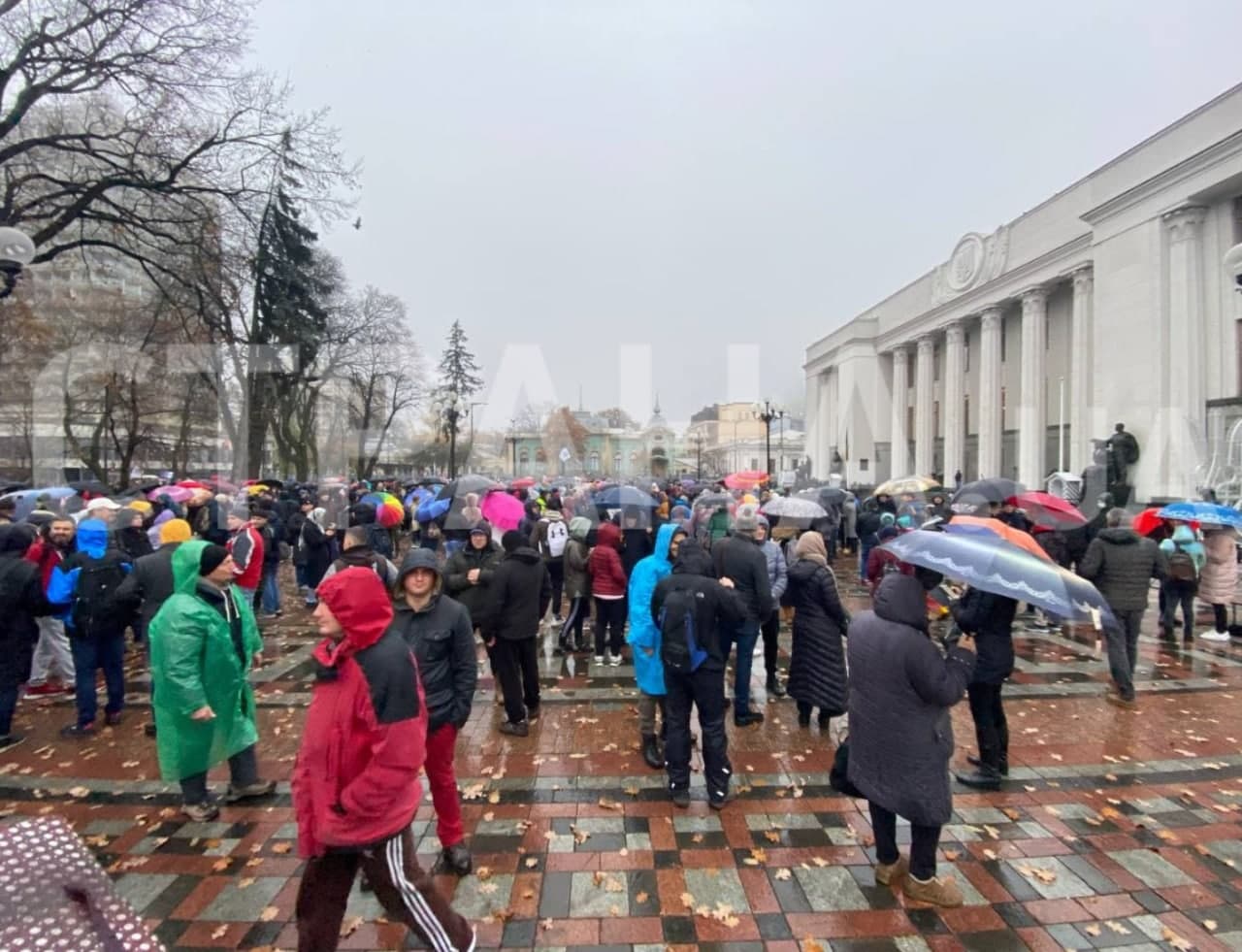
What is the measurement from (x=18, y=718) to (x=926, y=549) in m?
7.66

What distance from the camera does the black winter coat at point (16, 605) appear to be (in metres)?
4.88

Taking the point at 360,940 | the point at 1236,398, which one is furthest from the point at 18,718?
the point at 1236,398

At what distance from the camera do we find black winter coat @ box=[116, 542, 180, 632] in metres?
5.11

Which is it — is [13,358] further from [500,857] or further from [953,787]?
[953,787]

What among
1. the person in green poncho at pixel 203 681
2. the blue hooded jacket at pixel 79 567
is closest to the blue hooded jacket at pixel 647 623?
the person in green poncho at pixel 203 681

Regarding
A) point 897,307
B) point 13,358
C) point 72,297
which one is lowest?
point 13,358

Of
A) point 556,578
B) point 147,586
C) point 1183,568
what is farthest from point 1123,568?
point 147,586

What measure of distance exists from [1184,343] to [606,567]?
21.0 metres

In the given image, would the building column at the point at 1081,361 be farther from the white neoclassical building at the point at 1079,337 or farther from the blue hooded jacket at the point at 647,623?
the blue hooded jacket at the point at 647,623

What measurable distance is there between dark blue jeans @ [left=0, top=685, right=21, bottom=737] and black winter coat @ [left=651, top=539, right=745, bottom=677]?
17.4 feet

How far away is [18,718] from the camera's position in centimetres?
570

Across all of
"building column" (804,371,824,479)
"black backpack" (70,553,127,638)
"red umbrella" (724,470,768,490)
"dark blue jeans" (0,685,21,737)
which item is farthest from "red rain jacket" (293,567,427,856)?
"building column" (804,371,824,479)

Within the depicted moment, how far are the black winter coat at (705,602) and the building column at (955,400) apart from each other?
112 ft

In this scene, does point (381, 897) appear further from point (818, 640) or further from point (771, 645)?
point (771, 645)
